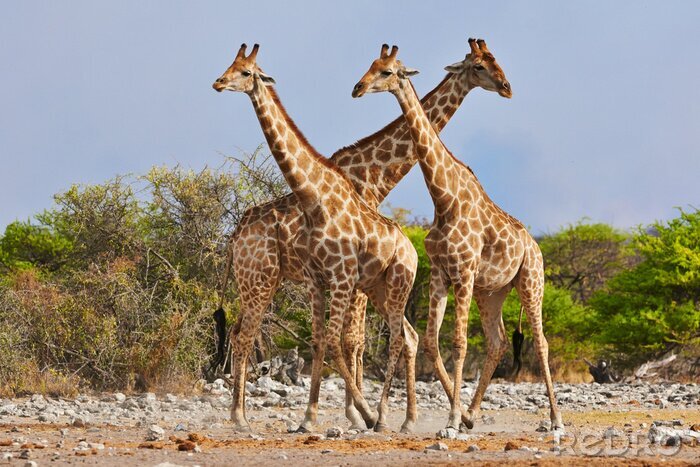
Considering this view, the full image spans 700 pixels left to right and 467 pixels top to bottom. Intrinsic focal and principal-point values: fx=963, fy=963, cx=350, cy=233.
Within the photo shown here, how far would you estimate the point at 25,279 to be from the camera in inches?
742

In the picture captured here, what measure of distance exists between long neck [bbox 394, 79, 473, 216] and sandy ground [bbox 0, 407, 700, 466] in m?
2.55

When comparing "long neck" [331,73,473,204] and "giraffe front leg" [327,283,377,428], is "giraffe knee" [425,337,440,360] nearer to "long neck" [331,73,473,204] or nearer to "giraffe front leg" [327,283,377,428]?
"giraffe front leg" [327,283,377,428]

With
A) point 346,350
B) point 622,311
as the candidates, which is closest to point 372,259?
point 346,350

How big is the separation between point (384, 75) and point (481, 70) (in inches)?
80.7

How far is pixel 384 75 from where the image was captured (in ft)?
33.2

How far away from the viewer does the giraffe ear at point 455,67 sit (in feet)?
38.9

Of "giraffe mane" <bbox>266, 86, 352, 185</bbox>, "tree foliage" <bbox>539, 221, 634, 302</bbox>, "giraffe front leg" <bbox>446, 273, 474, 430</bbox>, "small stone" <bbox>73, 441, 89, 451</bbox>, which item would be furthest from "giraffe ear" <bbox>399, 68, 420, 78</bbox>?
"tree foliage" <bbox>539, 221, 634, 302</bbox>

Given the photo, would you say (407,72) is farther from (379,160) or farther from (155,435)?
(155,435)

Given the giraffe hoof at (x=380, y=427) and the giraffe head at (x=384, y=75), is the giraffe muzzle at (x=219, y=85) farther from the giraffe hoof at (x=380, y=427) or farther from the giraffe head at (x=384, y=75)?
the giraffe hoof at (x=380, y=427)

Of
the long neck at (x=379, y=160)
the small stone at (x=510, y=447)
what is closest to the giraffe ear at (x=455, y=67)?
the long neck at (x=379, y=160)

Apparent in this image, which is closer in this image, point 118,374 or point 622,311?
point 118,374

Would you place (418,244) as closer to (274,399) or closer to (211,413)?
(274,399)

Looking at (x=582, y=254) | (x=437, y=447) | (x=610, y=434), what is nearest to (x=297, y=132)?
(x=437, y=447)

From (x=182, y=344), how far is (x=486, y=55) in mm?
7904
